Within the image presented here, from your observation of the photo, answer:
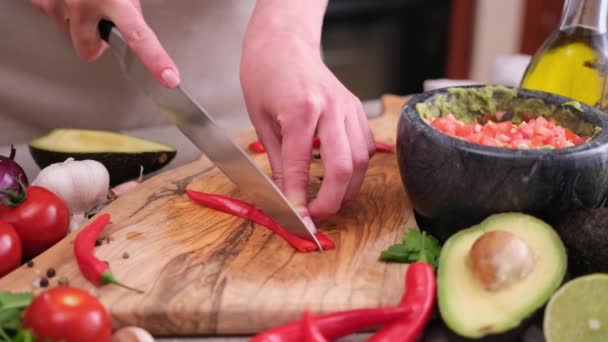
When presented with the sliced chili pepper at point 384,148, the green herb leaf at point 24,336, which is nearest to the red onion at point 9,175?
the green herb leaf at point 24,336

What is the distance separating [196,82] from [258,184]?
2.45 ft

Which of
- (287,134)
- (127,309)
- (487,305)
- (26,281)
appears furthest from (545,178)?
(26,281)

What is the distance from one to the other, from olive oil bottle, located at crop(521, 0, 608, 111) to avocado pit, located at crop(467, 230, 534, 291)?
0.59 meters

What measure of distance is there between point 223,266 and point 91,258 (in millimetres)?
187

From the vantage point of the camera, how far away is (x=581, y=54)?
138 cm

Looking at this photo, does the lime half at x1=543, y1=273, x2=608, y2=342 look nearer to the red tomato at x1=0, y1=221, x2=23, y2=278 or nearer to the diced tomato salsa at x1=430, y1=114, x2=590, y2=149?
the diced tomato salsa at x1=430, y1=114, x2=590, y2=149

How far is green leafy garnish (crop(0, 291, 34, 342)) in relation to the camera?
33.1 inches

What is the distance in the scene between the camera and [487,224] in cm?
99

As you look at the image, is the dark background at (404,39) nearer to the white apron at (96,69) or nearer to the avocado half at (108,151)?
the white apron at (96,69)

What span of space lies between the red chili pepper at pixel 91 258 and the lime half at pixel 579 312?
0.54 meters

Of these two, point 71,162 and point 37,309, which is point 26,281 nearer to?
point 37,309

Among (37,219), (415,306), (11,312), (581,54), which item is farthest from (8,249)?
(581,54)

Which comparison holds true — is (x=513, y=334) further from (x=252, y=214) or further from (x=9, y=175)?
(x=9, y=175)

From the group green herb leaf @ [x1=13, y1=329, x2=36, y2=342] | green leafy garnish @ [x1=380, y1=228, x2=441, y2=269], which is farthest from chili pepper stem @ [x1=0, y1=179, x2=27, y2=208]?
green leafy garnish @ [x1=380, y1=228, x2=441, y2=269]
